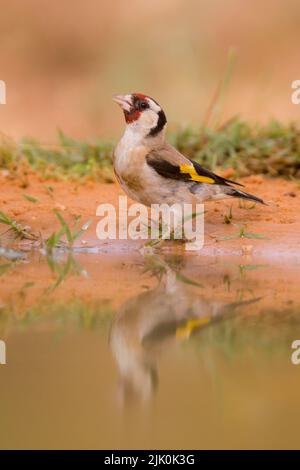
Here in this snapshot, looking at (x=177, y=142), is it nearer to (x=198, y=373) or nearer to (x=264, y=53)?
(x=198, y=373)

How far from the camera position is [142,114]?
731 cm

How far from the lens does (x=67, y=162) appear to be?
9383 mm

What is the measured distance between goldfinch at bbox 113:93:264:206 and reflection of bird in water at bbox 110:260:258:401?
123cm

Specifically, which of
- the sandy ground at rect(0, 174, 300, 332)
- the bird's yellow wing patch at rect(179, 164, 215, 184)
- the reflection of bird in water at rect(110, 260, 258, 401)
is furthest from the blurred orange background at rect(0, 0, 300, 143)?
the reflection of bird in water at rect(110, 260, 258, 401)

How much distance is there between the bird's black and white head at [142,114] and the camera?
7277 mm

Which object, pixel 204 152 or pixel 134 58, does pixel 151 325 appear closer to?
pixel 204 152

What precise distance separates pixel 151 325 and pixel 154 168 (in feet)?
7.49

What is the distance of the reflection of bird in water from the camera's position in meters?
4.23

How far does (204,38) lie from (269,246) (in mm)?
9570

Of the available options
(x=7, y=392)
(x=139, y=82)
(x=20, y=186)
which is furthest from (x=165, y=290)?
(x=139, y=82)

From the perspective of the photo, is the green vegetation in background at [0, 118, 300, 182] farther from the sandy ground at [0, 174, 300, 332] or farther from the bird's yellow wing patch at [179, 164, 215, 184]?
the bird's yellow wing patch at [179, 164, 215, 184]

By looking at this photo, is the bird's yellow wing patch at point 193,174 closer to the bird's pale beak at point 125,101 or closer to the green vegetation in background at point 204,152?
the bird's pale beak at point 125,101

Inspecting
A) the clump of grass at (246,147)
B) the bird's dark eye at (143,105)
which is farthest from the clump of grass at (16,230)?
the clump of grass at (246,147)

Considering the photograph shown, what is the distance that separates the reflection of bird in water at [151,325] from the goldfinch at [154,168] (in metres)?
1.23
